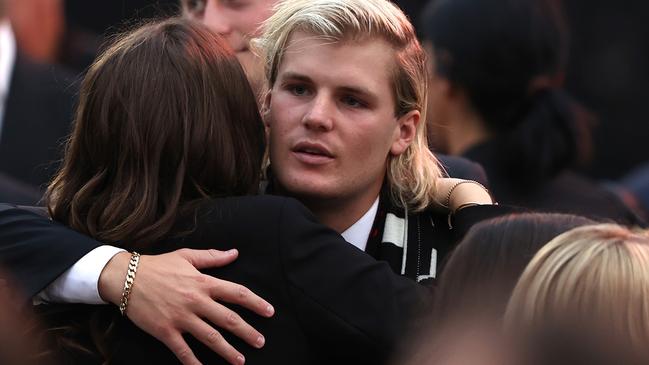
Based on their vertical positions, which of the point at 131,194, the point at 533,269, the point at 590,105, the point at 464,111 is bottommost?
the point at 590,105

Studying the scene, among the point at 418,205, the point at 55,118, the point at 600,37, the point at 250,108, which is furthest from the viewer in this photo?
the point at 600,37

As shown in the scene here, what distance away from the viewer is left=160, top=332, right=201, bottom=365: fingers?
276 cm

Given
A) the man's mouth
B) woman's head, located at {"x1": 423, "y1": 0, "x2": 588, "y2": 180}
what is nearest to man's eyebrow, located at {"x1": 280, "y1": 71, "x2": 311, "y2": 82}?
the man's mouth

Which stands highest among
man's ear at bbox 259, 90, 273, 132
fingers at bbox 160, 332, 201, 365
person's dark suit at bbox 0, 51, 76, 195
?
man's ear at bbox 259, 90, 273, 132

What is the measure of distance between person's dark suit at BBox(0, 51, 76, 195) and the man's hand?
2251 millimetres

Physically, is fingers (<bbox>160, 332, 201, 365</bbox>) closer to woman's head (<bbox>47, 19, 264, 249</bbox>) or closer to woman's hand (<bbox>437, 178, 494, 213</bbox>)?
woman's head (<bbox>47, 19, 264, 249</bbox>)

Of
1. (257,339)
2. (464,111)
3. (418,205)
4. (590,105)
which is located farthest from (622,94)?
(257,339)

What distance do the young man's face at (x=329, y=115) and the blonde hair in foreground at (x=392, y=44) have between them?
2 centimetres

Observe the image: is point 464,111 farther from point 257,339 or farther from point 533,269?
point 533,269

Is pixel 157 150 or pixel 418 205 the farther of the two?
pixel 418 205

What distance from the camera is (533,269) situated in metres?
2.16

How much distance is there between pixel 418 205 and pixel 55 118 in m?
2.29

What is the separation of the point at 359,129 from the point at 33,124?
2.42 metres

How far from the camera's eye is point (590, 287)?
6.91ft
